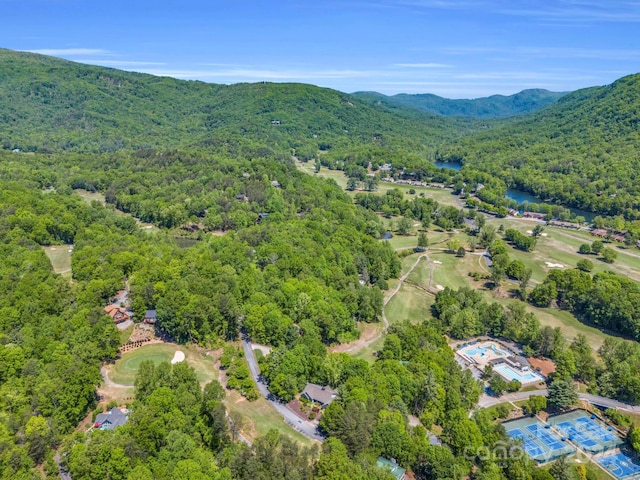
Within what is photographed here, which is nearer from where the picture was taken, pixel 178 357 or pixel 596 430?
pixel 596 430

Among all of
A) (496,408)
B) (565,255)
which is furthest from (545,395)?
(565,255)

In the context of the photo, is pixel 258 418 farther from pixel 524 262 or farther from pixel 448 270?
pixel 524 262

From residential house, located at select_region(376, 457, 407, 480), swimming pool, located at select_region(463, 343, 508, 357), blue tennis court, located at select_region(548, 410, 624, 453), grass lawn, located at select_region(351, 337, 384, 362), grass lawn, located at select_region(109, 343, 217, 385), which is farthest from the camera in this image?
swimming pool, located at select_region(463, 343, 508, 357)

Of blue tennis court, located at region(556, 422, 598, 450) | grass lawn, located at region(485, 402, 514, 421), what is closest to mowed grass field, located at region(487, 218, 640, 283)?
blue tennis court, located at region(556, 422, 598, 450)

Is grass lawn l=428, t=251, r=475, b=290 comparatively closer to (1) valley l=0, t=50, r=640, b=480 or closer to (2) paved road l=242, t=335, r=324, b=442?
(1) valley l=0, t=50, r=640, b=480

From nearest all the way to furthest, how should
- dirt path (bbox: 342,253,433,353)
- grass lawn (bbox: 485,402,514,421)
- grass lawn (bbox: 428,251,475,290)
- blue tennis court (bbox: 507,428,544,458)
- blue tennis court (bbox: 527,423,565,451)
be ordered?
blue tennis court (bbox: 507,428,544,458), blue tennis court (bbox: 527,423,565,451), grass lawn (bbox: 485,402,514,421), dirt path (bbox: 342,253,433,353), grass lawn (bbox: 428,251,475,290)

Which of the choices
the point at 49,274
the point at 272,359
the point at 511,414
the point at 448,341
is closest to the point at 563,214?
the point at 448,341

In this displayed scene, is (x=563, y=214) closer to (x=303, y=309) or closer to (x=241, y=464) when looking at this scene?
(x=303, y=309)
